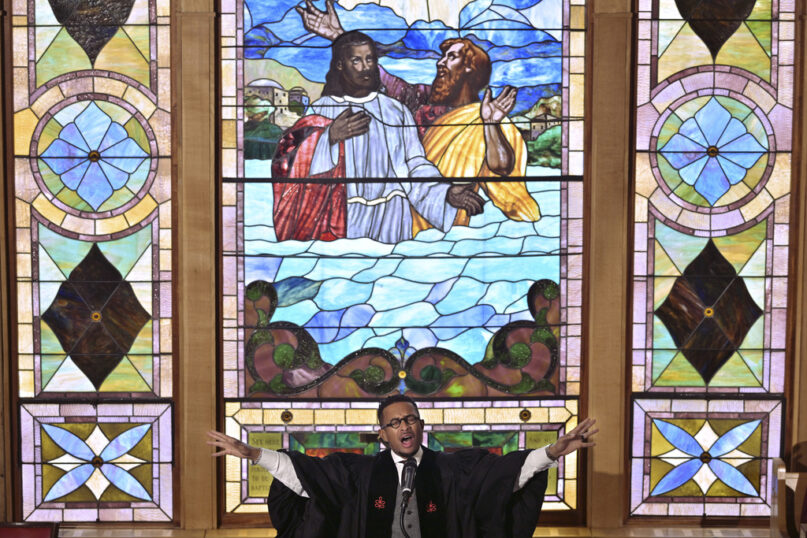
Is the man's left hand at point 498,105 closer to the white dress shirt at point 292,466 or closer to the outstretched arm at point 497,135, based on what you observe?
the outstretched arm at point 497,135

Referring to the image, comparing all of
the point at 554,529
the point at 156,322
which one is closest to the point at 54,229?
the point at 156,322

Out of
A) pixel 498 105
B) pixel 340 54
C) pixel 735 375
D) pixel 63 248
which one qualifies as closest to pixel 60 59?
pixel 63 248

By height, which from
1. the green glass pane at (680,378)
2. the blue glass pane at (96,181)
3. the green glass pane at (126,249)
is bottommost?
the green glass pane at (680,378)

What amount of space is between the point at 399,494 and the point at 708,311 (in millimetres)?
2094

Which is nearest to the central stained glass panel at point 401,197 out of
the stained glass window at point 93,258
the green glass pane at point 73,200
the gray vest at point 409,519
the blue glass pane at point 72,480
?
the stained glass window at point 93,258

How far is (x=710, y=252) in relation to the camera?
6.66m

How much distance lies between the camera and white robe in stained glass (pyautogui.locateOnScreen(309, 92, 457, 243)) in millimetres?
6574

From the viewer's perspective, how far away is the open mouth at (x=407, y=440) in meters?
5.61

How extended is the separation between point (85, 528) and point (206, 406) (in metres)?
0.93

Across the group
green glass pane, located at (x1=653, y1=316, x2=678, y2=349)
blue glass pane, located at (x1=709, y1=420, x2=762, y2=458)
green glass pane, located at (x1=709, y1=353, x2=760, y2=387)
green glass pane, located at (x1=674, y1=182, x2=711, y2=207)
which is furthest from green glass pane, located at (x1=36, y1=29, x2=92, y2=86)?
blue glass pane, located at (x1=709, y1=420, x2=762, y2=458)

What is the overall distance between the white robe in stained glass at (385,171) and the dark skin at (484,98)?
28 centimetres

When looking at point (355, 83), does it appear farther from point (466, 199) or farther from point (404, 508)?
point (404, 508)

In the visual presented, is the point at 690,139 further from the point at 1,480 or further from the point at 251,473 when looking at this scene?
the point at 1,480

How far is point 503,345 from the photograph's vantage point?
6.68 m
